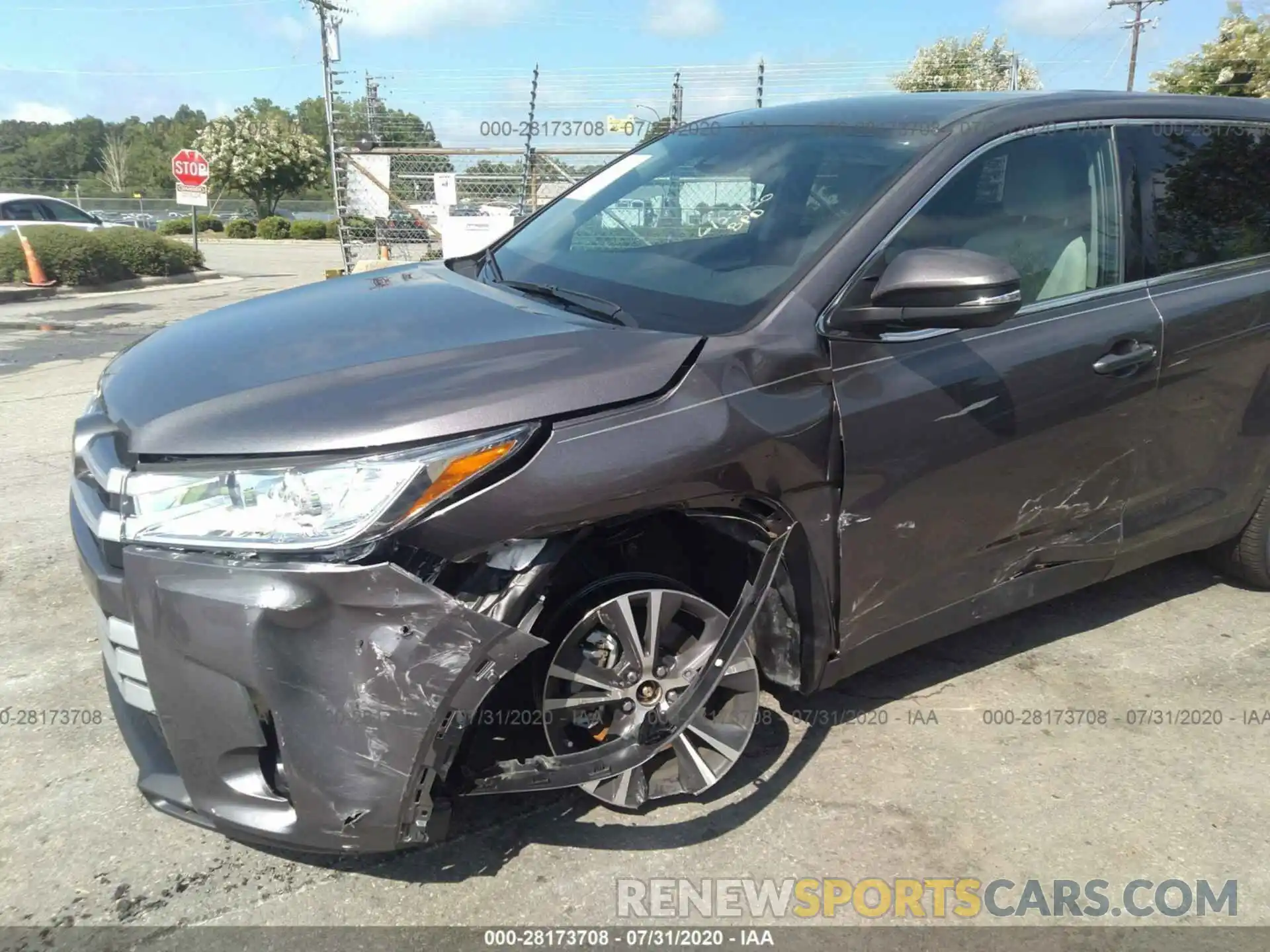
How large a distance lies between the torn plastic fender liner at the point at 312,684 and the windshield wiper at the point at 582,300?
88 centimetres

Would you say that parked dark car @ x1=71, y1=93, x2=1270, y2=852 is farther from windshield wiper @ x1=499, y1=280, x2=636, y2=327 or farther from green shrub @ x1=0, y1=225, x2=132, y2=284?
green shrub @ x1=0, y1=225, x2=132, y2=284

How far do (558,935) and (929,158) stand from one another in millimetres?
2203

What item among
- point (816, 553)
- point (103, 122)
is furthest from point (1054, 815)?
point (103, 122)

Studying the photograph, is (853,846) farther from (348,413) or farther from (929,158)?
(929,158)

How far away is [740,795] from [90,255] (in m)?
16.1

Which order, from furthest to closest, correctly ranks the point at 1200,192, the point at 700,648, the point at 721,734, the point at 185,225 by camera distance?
the point at 185,225 < the point at 1200,192 < the point at 721,734 < the point at 700,648

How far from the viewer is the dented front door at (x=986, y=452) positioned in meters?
2.52

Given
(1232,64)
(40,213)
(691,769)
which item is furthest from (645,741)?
(1232,64)

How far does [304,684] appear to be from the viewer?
1.95 metres

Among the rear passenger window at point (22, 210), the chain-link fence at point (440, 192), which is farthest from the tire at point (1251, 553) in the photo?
the rear passenger window at point (22, 210)

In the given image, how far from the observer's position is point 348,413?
199 centimetres

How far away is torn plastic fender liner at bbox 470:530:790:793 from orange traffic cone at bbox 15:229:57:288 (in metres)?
15.7

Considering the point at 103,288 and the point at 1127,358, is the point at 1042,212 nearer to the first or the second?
the point at 1127,358

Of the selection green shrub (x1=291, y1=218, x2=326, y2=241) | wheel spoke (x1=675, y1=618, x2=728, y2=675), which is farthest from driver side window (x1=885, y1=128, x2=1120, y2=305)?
green shrub (x1=291, y1=218, x2=326, y2=241)
